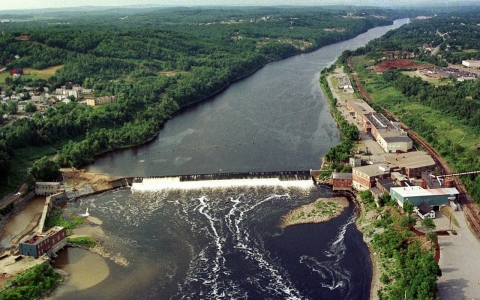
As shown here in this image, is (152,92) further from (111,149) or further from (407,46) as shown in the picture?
(407,46)

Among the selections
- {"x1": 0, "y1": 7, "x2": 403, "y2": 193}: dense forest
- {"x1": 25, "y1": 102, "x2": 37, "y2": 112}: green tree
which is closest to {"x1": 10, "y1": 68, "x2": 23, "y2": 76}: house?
{"x1": 0, "y1": 7, "x2": 403, "y2": 193}: dense forest

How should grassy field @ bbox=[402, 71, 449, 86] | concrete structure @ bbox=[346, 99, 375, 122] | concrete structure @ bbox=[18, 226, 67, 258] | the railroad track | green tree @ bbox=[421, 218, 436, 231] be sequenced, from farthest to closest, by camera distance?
grassy field @ bbox=[402, 71, 449, 86] → concrete structure @ bbox=[346, 99, 375, 122] → the railroad track → green tree @ bbox=[421, 218, 436, 231] → concrete structure @ bbox=[18, 226, 67, 258]

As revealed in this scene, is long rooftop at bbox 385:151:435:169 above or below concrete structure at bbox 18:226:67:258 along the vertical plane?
above

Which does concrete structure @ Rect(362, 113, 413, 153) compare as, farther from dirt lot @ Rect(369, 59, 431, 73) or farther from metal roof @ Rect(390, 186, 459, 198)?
dirt lot @ Rect(369, 59, 431, 73)

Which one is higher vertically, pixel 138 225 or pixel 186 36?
pixel 186 36

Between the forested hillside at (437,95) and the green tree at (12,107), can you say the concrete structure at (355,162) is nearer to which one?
the forested hillside at (437,95)

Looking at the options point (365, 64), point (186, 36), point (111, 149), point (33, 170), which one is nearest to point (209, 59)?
point (186, 36)

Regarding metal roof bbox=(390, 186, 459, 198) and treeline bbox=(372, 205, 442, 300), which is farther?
metal roof bbox=(390, 186, 459, 198)
